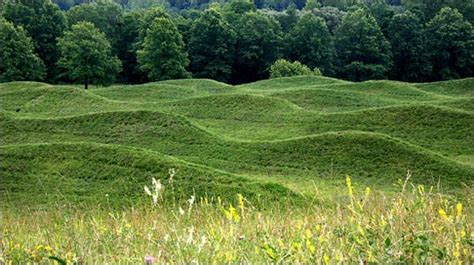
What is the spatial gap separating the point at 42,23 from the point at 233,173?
53.6 metres

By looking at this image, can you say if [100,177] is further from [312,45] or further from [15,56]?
[312,45]

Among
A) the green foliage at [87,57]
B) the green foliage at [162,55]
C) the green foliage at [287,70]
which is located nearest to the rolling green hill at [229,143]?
the green foliage at [87,57]

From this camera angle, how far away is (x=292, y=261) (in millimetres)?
4066

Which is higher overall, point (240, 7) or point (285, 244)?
point (240, 7)

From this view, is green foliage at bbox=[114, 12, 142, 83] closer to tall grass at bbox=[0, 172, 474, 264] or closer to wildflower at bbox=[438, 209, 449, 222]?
tall grass at bbox=[0, 172, 474, 264]

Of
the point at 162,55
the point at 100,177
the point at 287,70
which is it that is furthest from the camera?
the point at 287,70

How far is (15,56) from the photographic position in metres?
58.9

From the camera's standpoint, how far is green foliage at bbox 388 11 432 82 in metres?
73.6

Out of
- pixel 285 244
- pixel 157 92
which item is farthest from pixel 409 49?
pixel 285 244

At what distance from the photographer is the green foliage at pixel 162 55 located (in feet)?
208

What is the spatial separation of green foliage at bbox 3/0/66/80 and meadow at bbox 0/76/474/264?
83.4ft

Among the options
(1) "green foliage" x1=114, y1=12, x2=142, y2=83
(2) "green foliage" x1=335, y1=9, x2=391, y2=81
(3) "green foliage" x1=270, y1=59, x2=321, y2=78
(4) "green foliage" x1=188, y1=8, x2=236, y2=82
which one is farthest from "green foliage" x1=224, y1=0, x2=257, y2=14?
(3) "green foliage" x1=270, y1=59, x2=321, y2=78

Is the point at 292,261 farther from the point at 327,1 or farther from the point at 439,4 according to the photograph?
the point at 327,1

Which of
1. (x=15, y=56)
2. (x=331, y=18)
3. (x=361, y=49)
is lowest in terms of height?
(x=15, y=56)
